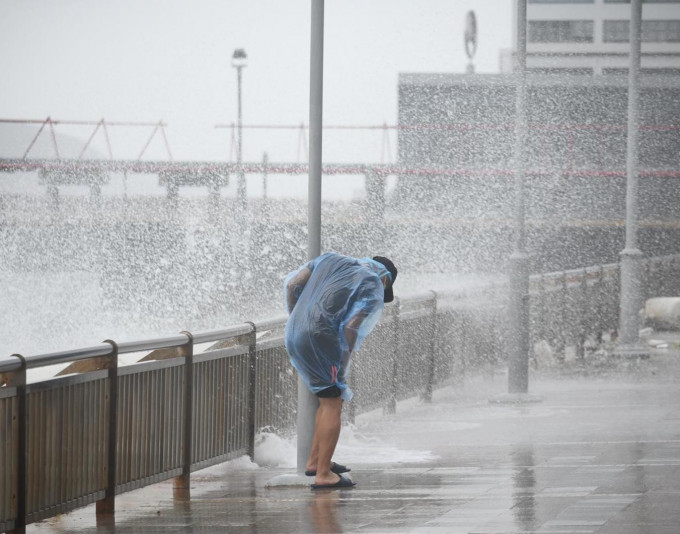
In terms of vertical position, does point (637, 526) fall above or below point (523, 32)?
below

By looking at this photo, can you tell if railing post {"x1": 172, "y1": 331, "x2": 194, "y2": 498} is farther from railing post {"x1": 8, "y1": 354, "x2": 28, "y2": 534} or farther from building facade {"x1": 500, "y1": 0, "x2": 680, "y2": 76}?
building facade {"x1": 500, "y1": 0, "x2": 680, "y2": 76}

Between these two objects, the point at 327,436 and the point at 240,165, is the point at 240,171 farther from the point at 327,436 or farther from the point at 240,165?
the point at 327,436

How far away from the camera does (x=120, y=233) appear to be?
156 feet

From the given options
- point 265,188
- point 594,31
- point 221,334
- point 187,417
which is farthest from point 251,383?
point 594,31

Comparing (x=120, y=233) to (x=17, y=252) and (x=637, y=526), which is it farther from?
(x=637, y=526)

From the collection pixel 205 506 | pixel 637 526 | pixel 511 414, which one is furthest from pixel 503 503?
pixel 511 414

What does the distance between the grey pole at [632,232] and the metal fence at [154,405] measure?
17.7 feet

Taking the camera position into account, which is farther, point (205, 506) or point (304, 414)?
point (304, 414)

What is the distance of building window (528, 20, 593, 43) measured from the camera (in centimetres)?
9706

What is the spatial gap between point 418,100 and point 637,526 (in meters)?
43.7

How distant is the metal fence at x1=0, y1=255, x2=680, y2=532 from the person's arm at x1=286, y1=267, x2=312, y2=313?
0.67 m

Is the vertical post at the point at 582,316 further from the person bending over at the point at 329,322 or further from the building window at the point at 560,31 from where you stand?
the building window at the point at 560,31

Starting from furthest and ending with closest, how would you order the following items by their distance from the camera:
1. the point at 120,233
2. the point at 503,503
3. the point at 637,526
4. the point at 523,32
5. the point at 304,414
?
the point at 120,233 → the point at 523,32 → the point at 304,414 → the point at 503,503 → the point at 637,526

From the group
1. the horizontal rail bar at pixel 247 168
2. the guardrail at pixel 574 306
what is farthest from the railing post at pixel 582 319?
the horizontal rail bar at pixel 247 168
